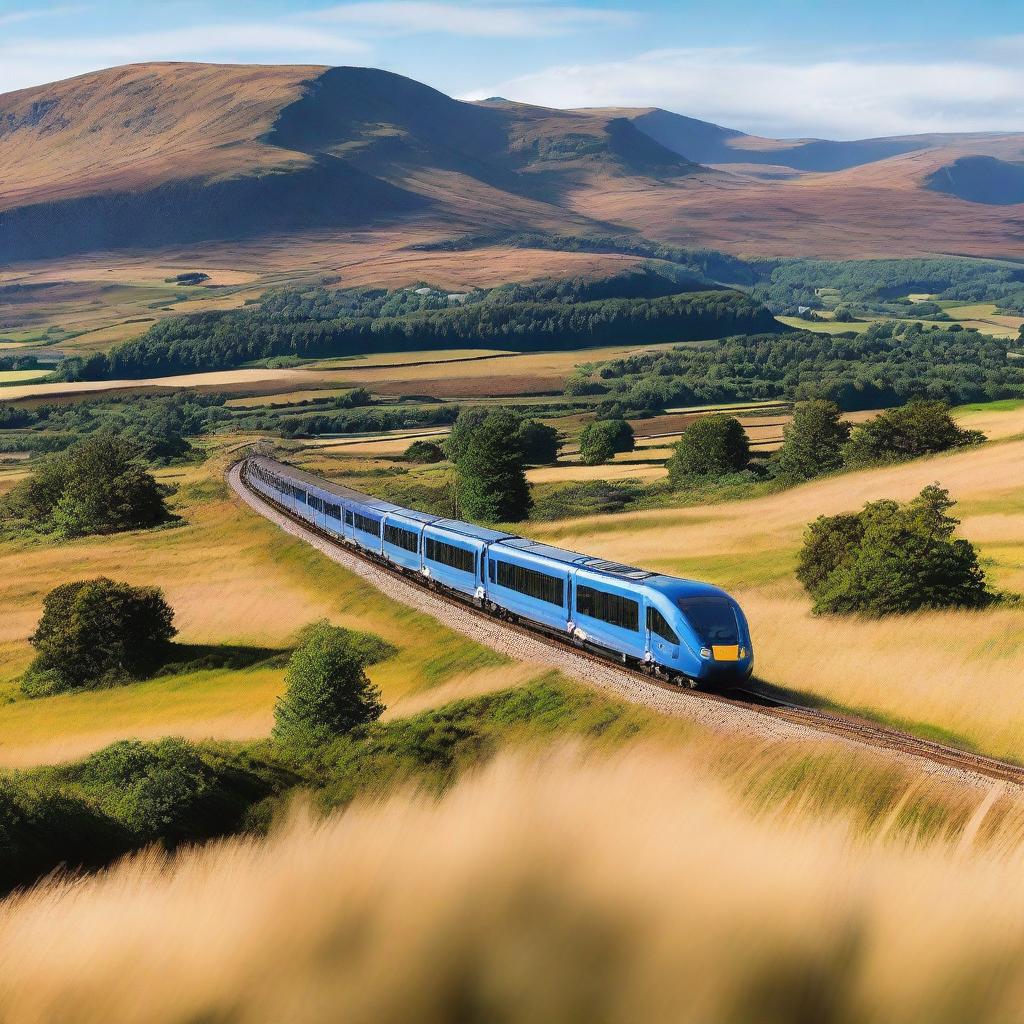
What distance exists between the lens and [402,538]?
55.6m

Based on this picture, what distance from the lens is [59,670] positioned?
4991 cm

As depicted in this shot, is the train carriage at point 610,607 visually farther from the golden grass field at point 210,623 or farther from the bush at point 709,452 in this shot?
the bush at point 709,452

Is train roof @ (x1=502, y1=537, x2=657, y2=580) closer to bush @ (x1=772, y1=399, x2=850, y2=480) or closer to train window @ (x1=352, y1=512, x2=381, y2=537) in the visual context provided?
train window @ (x1=352, y1=512, x2=381, y2=537)

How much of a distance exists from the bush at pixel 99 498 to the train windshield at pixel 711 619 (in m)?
67.4

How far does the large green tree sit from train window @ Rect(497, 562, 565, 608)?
130 ft

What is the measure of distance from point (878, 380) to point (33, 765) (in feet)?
560

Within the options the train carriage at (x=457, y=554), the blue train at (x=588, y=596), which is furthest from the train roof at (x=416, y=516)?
the train carriage at (x=457, y=554)

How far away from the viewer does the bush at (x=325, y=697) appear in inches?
1348

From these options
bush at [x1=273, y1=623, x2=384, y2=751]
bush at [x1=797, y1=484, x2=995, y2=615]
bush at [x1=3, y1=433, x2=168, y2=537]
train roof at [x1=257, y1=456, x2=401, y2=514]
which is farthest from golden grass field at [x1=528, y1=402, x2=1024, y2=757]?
bush at [x1=3, y1=433, x2=168, y2=537]

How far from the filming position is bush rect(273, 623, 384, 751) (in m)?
34.2

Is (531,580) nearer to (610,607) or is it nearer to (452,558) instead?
(610,607)

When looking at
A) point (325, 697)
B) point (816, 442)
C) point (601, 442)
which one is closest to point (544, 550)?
point (325, 697)

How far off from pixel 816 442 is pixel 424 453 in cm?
4654

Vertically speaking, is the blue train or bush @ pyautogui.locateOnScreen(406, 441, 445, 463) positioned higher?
the blue train
